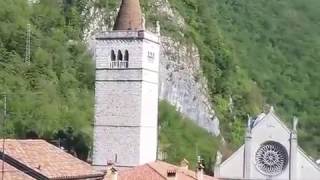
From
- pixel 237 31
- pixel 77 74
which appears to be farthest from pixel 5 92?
pixel 237 31

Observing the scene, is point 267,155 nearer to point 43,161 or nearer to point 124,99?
point 124,99

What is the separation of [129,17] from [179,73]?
31460 mm

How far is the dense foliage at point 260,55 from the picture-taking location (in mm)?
89562

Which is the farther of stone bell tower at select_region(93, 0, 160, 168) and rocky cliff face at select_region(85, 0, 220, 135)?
rocky cliff face at select_region(85, 0, 220, 135)

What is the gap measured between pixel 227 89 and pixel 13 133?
37432 mm

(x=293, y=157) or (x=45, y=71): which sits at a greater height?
(x=45, y=71)

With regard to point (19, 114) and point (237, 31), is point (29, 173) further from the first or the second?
point (237, 31)

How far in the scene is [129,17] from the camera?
160 feet

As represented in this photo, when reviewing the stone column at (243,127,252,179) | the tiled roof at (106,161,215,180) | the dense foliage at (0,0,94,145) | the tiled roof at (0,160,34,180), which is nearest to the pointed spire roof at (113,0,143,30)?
the tiled roof at (106,161,215,180)

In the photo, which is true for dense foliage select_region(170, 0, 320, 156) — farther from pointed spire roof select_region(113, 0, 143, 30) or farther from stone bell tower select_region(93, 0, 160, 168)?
stone bell tower select_region(93, 0, 160, 168)

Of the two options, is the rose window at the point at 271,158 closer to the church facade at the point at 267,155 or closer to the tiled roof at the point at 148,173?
the church facade at the point at 267,155

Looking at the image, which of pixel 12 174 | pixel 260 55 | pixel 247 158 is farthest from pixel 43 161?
pixel 260 55

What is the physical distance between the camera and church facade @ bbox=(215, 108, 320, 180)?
59406mm

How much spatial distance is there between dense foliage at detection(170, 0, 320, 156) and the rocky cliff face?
111 inches
